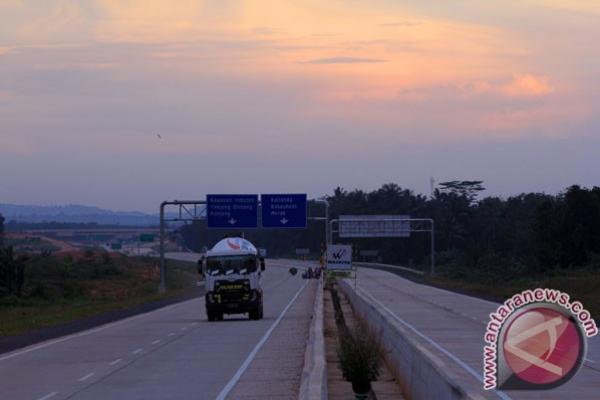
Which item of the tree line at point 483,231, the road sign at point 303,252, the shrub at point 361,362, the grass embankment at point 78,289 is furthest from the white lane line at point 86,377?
the road sign at point 303,252

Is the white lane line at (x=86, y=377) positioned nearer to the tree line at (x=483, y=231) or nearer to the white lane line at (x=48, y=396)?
the white lane line at (x=48, y=396)

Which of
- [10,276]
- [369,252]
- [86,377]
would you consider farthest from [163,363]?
[369,252]

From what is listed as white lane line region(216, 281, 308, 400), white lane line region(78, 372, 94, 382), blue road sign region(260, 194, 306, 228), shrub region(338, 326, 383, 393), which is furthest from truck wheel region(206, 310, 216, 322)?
shrub region(338, 326, 383, 393)

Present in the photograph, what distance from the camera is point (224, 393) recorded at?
62.6 feet

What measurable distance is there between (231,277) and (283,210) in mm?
24319

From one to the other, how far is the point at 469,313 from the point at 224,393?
2885cm

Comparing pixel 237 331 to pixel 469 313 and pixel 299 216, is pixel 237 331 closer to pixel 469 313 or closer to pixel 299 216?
pixel 469 313

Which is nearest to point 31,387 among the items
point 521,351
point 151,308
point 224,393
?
point 224,393

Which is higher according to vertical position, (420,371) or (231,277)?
(231,277)

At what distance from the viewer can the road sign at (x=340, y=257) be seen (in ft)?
172

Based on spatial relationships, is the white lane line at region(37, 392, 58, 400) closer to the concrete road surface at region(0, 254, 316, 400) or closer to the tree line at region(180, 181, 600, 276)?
the concrete road surface at region(0, 254, 316, 400)

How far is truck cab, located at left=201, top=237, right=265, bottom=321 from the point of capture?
43.3 m

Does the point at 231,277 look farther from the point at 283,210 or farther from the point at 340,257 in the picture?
the point at 283,210

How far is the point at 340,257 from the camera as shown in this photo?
2078 inches
